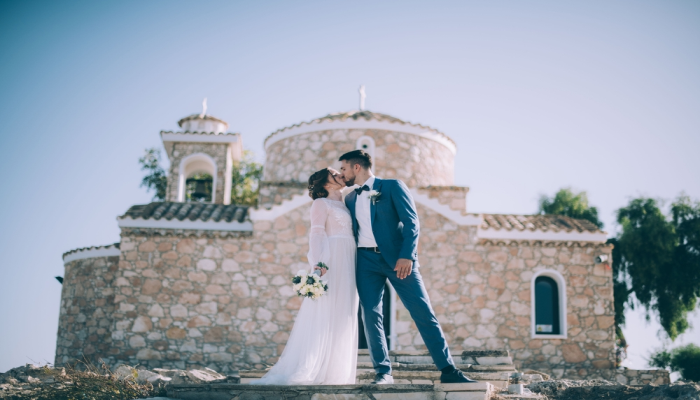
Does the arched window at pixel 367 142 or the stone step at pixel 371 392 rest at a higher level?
the arched window at pixel 367 142

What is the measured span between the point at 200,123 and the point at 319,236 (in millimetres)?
12082

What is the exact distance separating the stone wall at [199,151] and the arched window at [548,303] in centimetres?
818

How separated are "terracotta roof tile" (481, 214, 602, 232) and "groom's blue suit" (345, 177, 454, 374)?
759cm

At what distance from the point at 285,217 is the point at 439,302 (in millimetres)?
3530

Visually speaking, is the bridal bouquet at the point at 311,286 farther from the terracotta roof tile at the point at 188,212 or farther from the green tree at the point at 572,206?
the green tree at the point at 572,206

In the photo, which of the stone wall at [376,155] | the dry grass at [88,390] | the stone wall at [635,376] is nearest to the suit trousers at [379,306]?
the dry grass at [88,390]

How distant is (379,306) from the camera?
5078 mm

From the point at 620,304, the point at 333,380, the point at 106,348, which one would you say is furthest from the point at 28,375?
the point at 620,304

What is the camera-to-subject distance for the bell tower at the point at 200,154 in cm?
1580

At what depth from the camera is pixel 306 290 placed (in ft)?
16.2

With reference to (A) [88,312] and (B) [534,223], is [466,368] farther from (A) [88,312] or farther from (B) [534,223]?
(A) [88,312]

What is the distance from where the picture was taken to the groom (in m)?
4.83

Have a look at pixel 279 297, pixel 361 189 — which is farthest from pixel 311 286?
pixel 279 297

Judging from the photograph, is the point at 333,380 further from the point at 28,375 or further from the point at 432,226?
the point at 432,226
